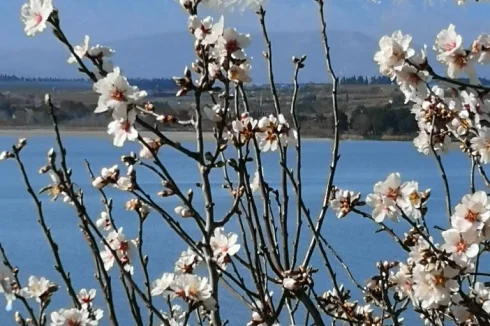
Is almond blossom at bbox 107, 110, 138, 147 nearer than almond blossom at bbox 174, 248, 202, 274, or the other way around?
almond blossom at bbox 107, 110, 138, 147

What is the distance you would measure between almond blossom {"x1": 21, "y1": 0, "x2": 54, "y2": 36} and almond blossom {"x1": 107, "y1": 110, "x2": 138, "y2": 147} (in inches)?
7.1

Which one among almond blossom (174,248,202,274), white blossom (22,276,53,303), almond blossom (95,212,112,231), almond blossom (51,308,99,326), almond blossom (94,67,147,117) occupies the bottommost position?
white blossom (22,276,53,303)

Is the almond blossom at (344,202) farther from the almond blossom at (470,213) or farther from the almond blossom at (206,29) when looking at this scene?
the almond blossom at (206,29)

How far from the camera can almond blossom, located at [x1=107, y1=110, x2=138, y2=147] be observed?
4.58 ft

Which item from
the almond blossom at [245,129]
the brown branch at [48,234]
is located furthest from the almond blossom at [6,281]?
the almond blossom at [245,129]

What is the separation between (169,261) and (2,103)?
13.8 meters

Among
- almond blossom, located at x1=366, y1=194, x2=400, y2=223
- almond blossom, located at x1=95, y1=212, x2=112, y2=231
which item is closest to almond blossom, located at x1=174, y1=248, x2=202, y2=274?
almond blossom, located at x1=95, y1=212, x2=112, y2=231

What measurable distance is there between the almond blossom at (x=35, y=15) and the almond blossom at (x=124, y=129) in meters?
0.18

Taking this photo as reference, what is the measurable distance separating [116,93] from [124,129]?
57 millimetres

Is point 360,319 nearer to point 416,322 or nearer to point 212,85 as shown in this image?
point 212,85

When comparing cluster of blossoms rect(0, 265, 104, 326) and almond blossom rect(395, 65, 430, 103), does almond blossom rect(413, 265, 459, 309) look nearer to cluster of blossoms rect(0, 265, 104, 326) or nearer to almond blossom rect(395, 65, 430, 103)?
almond blossom rect(395, 65, 430, 103)

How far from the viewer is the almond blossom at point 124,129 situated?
1.40 metres

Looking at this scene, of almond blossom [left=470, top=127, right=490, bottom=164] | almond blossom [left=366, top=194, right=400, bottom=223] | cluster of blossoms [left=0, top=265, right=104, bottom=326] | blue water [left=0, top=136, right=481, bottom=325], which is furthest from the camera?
blue water [left=0, top=136, right=481, bottom=325]

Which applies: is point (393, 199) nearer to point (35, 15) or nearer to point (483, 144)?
point (483, 144)
